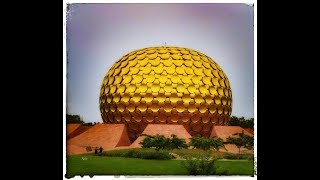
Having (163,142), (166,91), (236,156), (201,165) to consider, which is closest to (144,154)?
(163,142)

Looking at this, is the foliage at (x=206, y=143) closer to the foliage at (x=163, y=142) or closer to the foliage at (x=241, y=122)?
the foliage at (x=163, y=142)

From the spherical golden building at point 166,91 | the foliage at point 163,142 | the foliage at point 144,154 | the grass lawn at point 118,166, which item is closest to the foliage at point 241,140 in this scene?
the spherical golden building at point 166,91

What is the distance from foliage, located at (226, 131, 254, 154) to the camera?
11453 mm

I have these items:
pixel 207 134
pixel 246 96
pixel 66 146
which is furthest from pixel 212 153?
pixel 66 146

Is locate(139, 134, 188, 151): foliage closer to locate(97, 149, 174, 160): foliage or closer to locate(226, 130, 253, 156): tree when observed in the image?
locate(97, 149, 174, 160): foliage

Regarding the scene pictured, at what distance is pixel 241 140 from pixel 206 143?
0.53 metres

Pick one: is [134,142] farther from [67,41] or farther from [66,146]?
[67,41]

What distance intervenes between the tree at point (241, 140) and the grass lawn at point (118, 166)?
85 cm

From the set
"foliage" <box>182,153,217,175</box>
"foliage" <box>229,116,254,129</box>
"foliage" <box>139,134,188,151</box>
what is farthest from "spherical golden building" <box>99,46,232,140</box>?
"foliage" <box>182,153,217,175</box>

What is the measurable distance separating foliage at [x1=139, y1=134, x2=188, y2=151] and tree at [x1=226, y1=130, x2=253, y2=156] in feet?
2.32

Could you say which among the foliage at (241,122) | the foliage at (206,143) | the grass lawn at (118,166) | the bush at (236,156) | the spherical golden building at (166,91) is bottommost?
the grass lawn at (118,166)

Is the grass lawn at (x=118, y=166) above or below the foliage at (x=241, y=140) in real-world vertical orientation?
below

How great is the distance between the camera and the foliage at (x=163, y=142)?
446 inches
